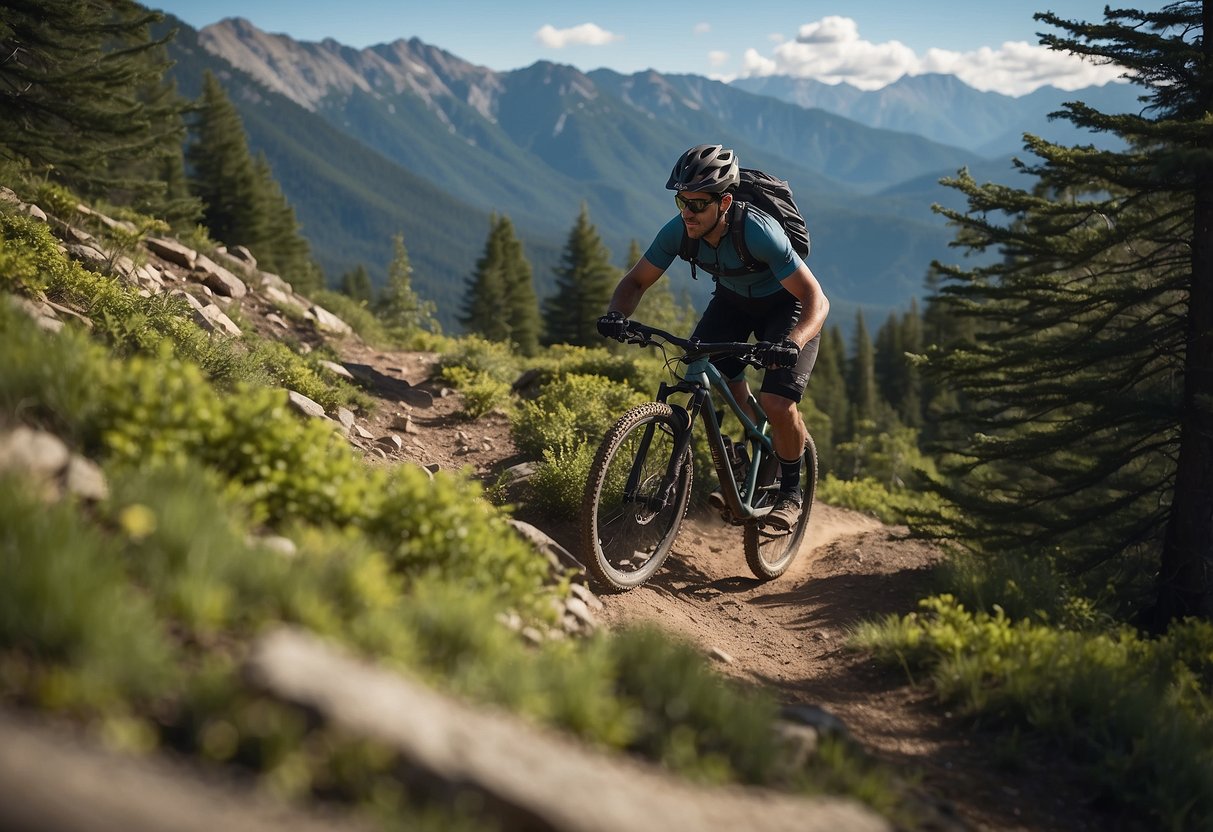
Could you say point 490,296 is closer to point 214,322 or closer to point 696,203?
point 214,322

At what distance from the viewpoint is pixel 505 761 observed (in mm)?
2668

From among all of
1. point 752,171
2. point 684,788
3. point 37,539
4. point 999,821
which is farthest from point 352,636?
point 752,171

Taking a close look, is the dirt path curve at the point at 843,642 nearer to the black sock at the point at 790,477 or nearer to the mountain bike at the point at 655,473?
the mountain bike at the point at 655,473

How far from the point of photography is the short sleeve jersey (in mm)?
6367

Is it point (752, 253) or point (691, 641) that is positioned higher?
point (752, 253)

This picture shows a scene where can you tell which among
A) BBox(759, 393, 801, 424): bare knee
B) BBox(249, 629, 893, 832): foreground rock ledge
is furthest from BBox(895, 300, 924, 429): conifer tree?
BBox(249, 629, 893, 832): foreground rock ledge

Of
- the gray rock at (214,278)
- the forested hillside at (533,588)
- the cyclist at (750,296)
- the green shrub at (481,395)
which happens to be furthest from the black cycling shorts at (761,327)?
the gray rock at (214,278)

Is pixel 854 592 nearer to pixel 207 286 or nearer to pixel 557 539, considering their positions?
pixel 557 539

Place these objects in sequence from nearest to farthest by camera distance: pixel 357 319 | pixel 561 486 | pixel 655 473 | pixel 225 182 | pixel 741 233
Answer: pixel 741 233 → pixel 655 473 → pixel 561 486 → pixel 357 319 → pixel 225 182

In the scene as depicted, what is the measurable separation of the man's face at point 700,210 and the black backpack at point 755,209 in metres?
0.16

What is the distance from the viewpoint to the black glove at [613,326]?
242 inches

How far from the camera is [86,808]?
201 cm

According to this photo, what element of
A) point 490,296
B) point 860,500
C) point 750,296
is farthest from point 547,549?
point 490,296

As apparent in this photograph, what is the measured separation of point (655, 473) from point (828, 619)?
228 cm
